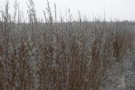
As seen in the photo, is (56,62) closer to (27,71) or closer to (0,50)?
(27,71)

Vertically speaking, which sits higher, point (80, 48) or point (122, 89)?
point (80, 48)

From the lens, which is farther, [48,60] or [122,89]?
[122,89]

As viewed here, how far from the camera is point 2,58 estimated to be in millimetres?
2193

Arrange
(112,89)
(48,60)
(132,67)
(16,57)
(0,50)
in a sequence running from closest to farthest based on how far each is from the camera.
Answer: (16,57), (0,50), (48,60), (112,89), (132,67)

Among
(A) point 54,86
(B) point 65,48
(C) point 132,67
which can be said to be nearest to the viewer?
(A) point 54,86

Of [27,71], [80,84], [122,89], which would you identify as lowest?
[122,89]

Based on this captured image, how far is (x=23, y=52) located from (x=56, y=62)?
0.56m

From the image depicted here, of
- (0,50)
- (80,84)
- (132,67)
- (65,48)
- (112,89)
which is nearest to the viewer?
(0,50)

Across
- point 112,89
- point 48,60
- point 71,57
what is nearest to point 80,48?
point 71,57

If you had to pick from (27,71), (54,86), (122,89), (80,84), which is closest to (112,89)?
(122,89)

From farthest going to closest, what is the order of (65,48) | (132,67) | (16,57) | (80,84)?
(132,67)
(80,84)
(65,48)
(16,57)

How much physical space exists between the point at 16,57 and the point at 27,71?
24cm

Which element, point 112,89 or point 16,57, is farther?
point 112,89

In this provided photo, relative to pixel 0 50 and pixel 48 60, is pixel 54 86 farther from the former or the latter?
pixel 0 50
